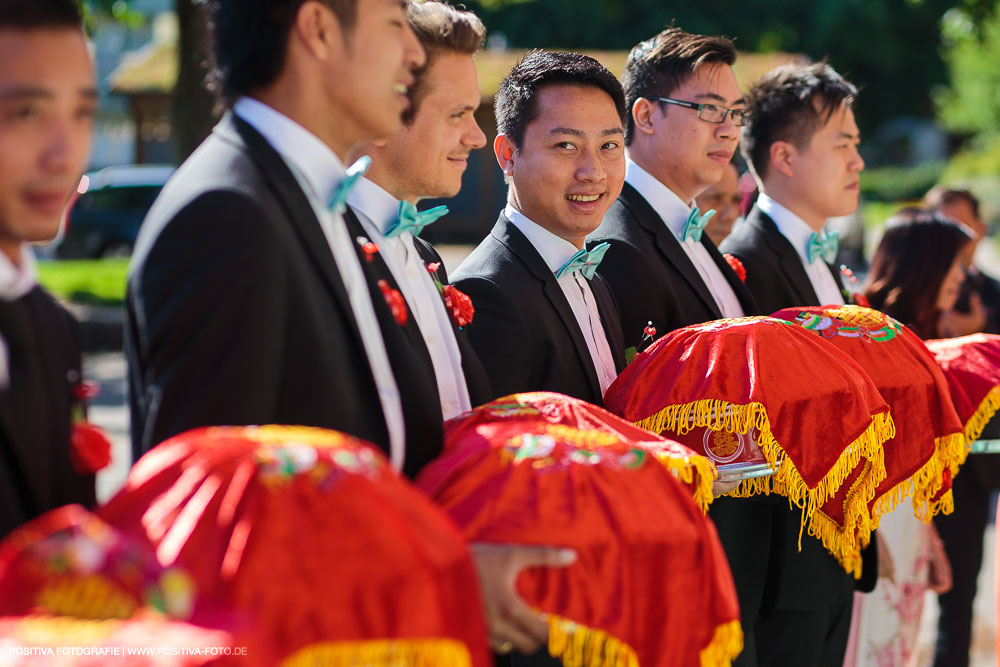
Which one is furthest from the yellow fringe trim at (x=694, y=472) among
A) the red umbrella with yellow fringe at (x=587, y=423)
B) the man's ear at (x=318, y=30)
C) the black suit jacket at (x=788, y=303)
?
the black suit jacket at (x=788, y=303)

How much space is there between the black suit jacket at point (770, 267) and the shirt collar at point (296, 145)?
2301 mm

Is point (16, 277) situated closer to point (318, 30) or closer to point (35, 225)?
point (35, 225)

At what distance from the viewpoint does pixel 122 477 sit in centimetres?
729

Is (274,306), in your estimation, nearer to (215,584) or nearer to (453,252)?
(215,584)

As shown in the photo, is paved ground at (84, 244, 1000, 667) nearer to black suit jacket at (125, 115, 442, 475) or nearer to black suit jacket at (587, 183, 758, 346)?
black suit jacket at (587, 183, 758, 346)

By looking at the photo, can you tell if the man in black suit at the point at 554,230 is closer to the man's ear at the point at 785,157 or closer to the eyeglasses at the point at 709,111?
the eyeglasses at the point at 709,111

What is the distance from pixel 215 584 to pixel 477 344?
1538 millimetres

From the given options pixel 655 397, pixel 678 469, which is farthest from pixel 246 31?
pixel 655 397

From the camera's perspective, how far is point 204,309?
1709mm

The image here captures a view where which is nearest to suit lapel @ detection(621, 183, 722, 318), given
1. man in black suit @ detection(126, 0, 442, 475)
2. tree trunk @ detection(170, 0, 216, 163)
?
man in black suit @ detection(126, 0, 442, 475)

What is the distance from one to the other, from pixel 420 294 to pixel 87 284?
12.4 meters

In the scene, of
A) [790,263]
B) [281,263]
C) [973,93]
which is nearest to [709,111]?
[790,263]

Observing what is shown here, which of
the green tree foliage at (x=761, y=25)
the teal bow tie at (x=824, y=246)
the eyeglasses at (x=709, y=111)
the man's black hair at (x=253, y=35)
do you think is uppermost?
the green tree foliage at (x=761, y=25)

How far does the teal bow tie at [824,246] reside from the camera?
13.6 ft
